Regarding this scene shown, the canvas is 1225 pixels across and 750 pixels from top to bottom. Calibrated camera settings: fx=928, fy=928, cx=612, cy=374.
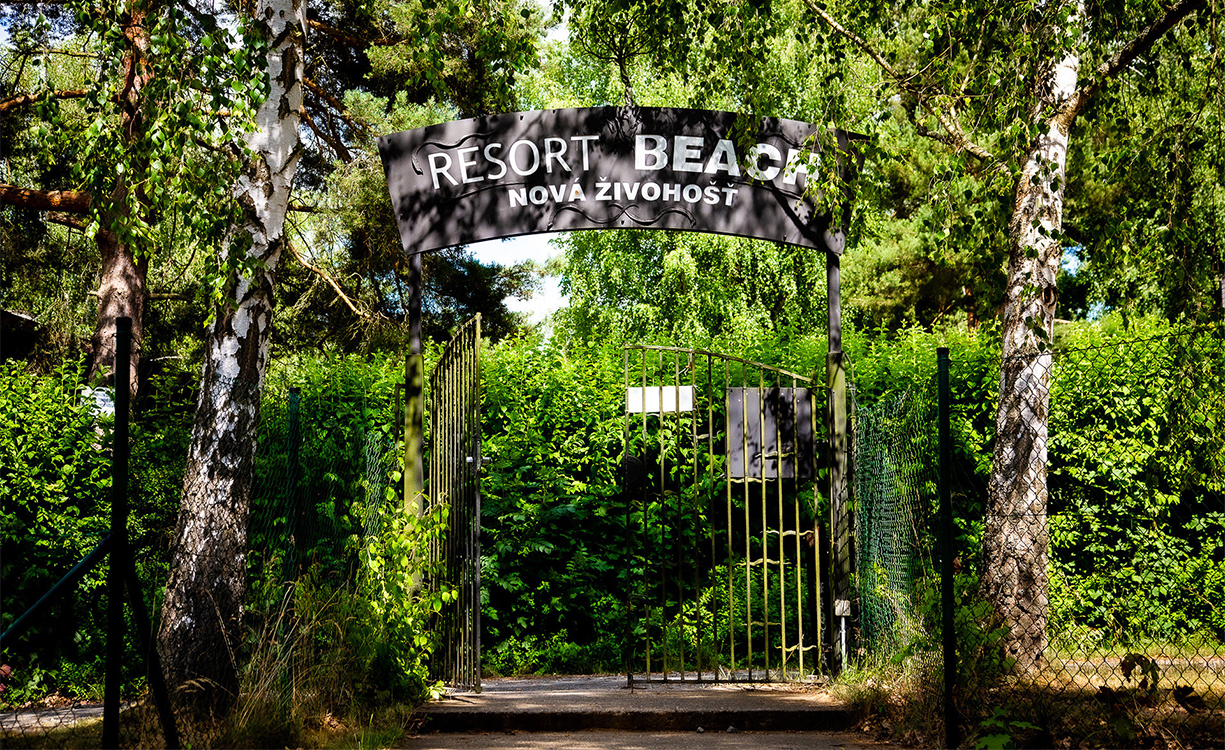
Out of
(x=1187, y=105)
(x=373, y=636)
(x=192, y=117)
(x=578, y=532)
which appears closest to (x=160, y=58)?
(x=192, y=117)

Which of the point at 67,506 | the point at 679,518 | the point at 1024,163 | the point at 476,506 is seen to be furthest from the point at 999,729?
the point at 67,506

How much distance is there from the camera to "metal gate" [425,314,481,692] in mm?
6188

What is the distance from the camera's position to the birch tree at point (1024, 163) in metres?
5.58

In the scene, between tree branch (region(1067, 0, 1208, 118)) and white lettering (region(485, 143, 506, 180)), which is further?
white lettering (region(485, 143, 506, 180))

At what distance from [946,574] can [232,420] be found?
3690mm

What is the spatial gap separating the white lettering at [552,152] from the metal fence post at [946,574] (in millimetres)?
3252

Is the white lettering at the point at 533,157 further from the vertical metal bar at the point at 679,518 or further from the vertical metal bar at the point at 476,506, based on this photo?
the vertical metal bar at the point at 679,518

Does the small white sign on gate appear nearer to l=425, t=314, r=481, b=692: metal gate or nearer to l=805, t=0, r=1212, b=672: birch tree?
l=425, t=314, r=481, b=692: metal gate

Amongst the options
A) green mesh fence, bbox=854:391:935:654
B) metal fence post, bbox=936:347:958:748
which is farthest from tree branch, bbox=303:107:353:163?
metal fence post, bbox=936:347:958:748

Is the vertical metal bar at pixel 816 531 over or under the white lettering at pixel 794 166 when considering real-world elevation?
under

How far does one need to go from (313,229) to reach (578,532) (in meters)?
10.7

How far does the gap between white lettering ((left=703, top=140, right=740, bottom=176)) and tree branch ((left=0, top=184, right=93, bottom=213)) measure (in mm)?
9213

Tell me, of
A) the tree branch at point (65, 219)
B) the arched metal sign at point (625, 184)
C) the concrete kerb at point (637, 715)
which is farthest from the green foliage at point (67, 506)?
the tree branch at point (65, 219)

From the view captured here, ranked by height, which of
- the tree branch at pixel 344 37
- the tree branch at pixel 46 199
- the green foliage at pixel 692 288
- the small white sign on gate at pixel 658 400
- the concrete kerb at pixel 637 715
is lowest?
the concrete kerb at pixel 637 715
